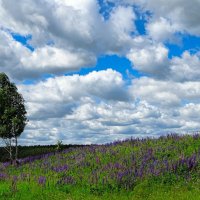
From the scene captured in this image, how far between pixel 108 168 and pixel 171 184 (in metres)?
4.27

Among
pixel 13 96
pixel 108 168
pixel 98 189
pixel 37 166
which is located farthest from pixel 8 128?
pixel 98 189

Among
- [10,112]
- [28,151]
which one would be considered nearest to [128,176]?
[10,112]

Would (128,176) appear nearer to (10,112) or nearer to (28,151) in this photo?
(10,112)

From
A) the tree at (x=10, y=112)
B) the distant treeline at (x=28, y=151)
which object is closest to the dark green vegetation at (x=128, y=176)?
the tree at (x=10, y=112)

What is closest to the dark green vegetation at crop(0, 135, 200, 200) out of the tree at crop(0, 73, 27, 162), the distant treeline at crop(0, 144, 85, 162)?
the tree at crop(0, 73, 27, 162)

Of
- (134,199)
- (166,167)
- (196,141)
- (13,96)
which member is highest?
(13,96)

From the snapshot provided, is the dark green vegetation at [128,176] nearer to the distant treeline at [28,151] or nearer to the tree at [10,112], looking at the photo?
the tree at [10,112]

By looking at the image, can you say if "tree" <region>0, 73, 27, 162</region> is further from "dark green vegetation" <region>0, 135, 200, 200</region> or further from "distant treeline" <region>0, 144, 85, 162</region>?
"dark green vegetation" <region>0, 135, 200, 200</region>

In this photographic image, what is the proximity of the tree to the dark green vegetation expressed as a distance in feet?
38.1

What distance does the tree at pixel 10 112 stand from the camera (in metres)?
35.6

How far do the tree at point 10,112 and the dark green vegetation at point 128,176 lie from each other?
38.1ft

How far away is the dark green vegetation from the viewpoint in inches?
642

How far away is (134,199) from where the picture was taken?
1514 cm

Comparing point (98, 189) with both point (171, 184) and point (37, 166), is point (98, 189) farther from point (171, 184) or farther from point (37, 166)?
point (37, 166)
